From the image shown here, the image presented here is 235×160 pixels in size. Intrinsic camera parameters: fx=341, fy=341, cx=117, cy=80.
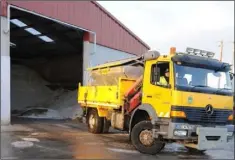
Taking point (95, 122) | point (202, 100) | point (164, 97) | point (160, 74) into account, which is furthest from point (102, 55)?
point (202, 100)

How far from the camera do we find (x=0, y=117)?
13477mm

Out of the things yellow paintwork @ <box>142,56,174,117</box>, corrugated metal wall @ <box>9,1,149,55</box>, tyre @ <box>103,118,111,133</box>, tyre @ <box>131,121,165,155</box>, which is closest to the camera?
yellow paintwork @ <box>142,56,174,117</box>

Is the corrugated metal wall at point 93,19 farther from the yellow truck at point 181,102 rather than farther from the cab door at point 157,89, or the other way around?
the cab door at point 157,89

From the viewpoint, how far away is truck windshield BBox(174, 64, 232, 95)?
8.87m

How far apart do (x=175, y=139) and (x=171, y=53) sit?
2.30 m

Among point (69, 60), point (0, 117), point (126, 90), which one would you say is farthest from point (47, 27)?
point (126, 90)

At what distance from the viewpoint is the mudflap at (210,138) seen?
344 inches

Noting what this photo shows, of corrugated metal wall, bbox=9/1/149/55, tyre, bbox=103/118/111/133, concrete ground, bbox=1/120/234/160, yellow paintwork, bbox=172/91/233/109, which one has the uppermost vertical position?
corrugated metal wall, bbox=9/1/149/55

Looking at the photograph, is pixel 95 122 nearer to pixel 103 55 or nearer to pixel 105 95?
Answer: pixel 105 95

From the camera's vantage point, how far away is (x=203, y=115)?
9.08 m

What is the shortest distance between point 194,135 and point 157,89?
61.2 inches

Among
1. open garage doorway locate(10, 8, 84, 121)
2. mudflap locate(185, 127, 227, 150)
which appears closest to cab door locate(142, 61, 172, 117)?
mudflap locate(185, 127, 227, 150)

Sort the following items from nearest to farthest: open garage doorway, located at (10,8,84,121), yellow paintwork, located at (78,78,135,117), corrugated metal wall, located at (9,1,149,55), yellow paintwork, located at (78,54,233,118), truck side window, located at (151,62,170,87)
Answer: yellow paintwork, located at (78,54,233,118)
truck side window, located at (151,62,170,87)
yellow paintwork, located at (78,78,135,117)
corrugated metal wall, located at (9,1,149,55)
open garage doorway, located at (10,8,84,121)

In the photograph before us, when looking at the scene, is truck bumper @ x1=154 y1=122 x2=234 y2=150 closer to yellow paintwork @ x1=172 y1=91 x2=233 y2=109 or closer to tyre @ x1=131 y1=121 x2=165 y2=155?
tyre @ x1=131 y1=121 x2=165 y2=155
